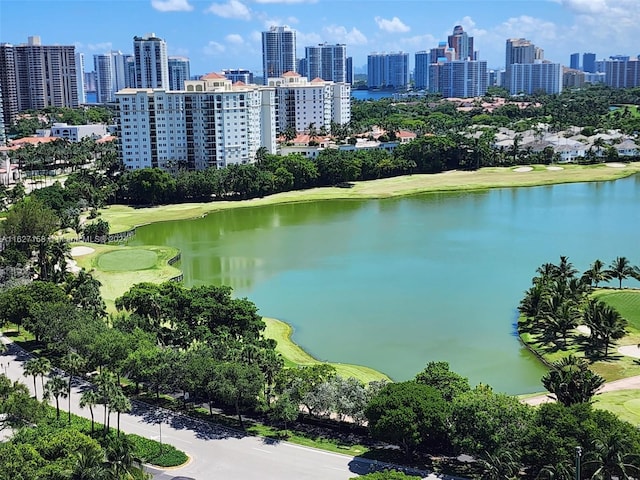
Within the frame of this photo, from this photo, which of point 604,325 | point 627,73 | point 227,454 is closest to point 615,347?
point 604,325

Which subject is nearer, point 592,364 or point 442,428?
point 442,428

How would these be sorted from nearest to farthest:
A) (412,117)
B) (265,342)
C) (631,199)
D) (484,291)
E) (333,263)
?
(265,342) → (484,291) → (333,263) → (631,199) → (412,117)

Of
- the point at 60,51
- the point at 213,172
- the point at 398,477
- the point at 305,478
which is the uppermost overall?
the point at 60,51

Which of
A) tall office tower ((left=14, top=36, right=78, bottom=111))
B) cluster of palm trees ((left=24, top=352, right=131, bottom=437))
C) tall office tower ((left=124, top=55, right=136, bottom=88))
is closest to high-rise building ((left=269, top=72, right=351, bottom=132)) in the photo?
tall office tower ((left=124, top=55, right=136, bottom=88))

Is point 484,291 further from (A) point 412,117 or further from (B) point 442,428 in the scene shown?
(A) point 412,117

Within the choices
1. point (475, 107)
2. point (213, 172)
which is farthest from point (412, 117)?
point (213, 172)

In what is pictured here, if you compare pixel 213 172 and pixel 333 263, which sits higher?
pixel 213 172

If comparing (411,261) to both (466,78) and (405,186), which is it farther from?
(466,78)
